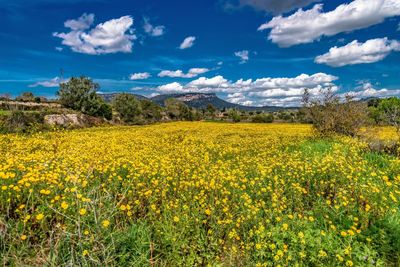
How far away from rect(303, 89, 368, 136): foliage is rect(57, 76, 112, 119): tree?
66402mm

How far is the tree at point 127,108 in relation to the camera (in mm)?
80250

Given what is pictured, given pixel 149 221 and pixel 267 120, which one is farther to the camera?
pixel 267 120

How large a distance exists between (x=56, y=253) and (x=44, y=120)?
1794 inches

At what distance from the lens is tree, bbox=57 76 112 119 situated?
78.7 m

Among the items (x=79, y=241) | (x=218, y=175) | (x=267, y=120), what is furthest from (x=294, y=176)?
(x=267, y=120)

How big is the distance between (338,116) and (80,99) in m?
72.4

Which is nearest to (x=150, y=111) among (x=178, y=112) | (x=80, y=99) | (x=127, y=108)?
(x=127, y=108)

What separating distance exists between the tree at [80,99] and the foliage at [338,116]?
66402 millimetres

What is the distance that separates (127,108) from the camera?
3167 inches

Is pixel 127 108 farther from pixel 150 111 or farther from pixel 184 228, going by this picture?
pixel 184 228

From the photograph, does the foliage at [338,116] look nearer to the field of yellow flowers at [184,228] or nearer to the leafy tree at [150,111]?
the field of yellow flowers at [184,228]

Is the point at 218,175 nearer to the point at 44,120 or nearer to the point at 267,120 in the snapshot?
the point at 44,120

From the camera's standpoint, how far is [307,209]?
6.88m

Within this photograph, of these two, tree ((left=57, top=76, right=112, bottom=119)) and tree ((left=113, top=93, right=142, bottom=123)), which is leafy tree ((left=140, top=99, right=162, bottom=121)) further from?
tree ((left=57, top=76, right=112, bottom=119))
